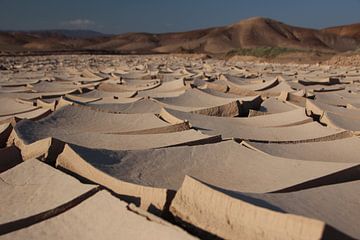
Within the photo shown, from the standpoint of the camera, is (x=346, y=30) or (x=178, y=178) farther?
(x=346, y=30)

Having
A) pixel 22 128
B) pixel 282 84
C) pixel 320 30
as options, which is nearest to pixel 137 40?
pixel 320 30

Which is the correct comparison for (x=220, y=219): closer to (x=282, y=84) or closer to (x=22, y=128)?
(x=22, y=128)

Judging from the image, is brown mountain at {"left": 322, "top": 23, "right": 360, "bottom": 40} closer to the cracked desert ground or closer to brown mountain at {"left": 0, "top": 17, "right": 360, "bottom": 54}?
brown mountain at {"left": 0, "top": 17, "right": 360, "bottom": 54}

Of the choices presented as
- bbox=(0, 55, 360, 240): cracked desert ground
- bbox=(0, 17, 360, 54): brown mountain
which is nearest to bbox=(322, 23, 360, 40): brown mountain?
bbox=(0, 17, 360, 54): brown mountain

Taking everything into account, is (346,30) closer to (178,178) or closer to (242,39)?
(242,39)

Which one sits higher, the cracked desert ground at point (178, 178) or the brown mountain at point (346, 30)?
the cracked desert ground at point (178, 178)

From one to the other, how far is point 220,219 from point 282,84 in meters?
6.02

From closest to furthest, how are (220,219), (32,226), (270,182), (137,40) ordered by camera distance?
(220,219) < (32,226) < (270,182) < (137,40)

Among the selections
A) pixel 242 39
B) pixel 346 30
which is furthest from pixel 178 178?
pixel 346 30

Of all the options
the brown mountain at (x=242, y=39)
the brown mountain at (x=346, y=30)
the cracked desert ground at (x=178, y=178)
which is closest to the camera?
the cracked desert ground at (x=178, y=178)

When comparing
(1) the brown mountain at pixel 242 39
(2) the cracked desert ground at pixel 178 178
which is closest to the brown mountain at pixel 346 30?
(1) the brown mountain at pixel 242 39

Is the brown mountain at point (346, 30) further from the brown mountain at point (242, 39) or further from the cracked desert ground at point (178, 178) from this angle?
the cracked desert ground at point (178, 178)

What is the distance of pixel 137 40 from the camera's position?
62.3 meters

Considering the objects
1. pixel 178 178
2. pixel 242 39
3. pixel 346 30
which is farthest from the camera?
pixel 346 30
